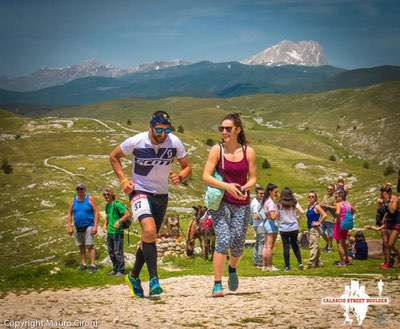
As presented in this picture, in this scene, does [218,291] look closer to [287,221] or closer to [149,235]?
[149,235]

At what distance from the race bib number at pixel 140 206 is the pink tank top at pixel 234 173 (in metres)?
1.65

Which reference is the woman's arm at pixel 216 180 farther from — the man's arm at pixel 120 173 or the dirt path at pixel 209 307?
the dirt path at pixel 209 307

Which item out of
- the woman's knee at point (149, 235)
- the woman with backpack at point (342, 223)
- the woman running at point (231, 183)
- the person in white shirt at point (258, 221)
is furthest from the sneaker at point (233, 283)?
the woman with backpack at point (342, 223)

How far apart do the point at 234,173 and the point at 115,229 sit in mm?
8514

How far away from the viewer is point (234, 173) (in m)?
10.9

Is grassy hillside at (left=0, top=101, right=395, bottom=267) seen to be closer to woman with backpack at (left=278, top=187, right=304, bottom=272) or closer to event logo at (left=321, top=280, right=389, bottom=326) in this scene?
woman with backpack at (left=278, top=187, right=304, bottom=272)

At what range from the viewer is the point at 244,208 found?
1107 cm

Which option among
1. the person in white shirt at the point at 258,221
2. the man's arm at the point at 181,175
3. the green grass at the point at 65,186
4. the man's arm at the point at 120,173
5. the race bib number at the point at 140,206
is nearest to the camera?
the race bib number at the point at 140,206

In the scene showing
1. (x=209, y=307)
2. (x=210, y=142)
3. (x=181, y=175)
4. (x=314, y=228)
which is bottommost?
(x=210, y=142)

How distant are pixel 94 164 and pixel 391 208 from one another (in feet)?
288

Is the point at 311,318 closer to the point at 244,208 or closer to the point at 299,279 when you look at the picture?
the point at 244,208

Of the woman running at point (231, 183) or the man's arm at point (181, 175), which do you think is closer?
the woman running at point (231, 183)

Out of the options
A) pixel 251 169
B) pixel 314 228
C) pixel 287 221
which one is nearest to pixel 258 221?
pixel 287 221

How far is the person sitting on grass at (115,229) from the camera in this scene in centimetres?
1792
